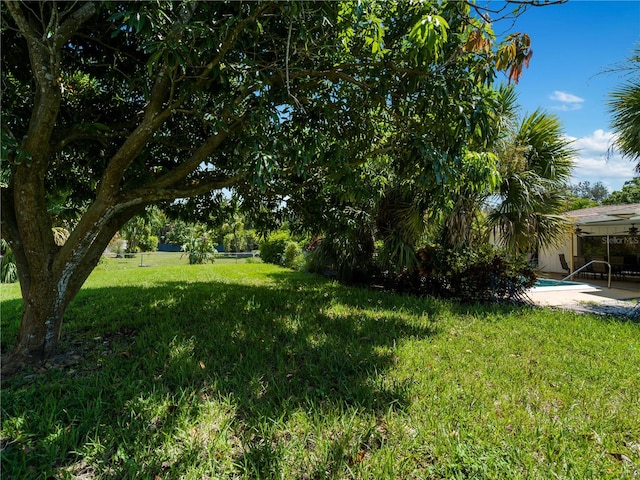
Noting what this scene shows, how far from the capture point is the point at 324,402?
290 centimetres

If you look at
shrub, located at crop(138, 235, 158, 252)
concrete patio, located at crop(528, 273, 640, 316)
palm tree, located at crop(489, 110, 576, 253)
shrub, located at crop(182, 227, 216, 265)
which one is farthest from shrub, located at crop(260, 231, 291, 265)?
shrub, located at crop(138, 235, 158, 252)

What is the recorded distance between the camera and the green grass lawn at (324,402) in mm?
2193

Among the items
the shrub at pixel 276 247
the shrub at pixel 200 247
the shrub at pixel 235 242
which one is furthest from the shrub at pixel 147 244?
the shrub at pixel 276 247

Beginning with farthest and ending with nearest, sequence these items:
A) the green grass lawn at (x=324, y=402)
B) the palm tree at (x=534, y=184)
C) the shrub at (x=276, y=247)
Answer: the shrub at (x=276, y=247)
the palm tree at (x=534, y=184)
the green grass lawn at (x=324, y=402)

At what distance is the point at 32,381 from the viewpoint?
128 inches

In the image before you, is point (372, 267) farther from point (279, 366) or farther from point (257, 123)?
point (257, 123)

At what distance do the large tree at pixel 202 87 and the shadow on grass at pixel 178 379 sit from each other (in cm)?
93

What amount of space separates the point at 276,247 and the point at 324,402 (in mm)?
15411

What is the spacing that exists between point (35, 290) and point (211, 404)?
2.50 metres

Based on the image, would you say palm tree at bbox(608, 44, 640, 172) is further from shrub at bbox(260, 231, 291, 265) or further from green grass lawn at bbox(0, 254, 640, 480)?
shrub at bbox(260, 231, 291, 265)

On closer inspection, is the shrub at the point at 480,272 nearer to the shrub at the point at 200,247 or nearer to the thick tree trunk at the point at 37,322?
the thick tree trunk at the point at 37,322

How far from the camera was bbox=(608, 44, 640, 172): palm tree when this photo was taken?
19.6ft

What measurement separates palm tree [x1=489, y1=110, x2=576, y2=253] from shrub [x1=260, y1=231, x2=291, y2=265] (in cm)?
1154

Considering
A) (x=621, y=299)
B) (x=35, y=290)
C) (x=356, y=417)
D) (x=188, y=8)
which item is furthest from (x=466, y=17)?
(x=621, y=299)
